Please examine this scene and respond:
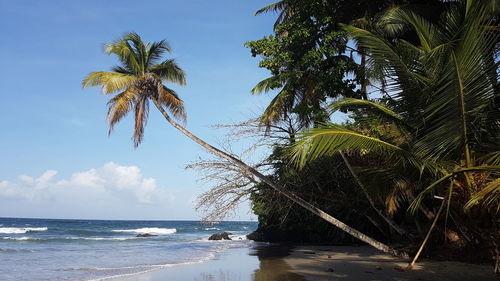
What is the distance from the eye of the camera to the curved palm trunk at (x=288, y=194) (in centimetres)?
1001

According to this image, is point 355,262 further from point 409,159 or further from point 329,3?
point 329,3

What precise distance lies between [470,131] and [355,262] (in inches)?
294

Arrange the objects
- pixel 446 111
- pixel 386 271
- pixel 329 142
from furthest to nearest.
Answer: pixel 386 271
pixel 329 142
pixel 446 111

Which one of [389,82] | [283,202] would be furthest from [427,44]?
[283,202]

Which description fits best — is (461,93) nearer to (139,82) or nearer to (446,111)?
(446,111)

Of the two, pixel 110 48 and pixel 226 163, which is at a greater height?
pixel 110 48

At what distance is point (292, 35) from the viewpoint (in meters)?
11.0

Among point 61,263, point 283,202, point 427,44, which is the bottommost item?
point 61,263

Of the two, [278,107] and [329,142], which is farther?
[278,107]

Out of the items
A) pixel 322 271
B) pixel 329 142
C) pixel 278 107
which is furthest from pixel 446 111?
pixel 278 107

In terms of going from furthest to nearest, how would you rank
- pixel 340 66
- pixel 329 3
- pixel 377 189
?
1. pixel 329 3
2. pixel 340 66
3. pixel 377 189

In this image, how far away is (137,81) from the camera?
1307 centimetres

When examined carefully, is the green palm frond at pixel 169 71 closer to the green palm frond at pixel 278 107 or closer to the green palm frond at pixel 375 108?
the green palm frond at pixel 278 107

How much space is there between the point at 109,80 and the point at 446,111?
1016 cm
